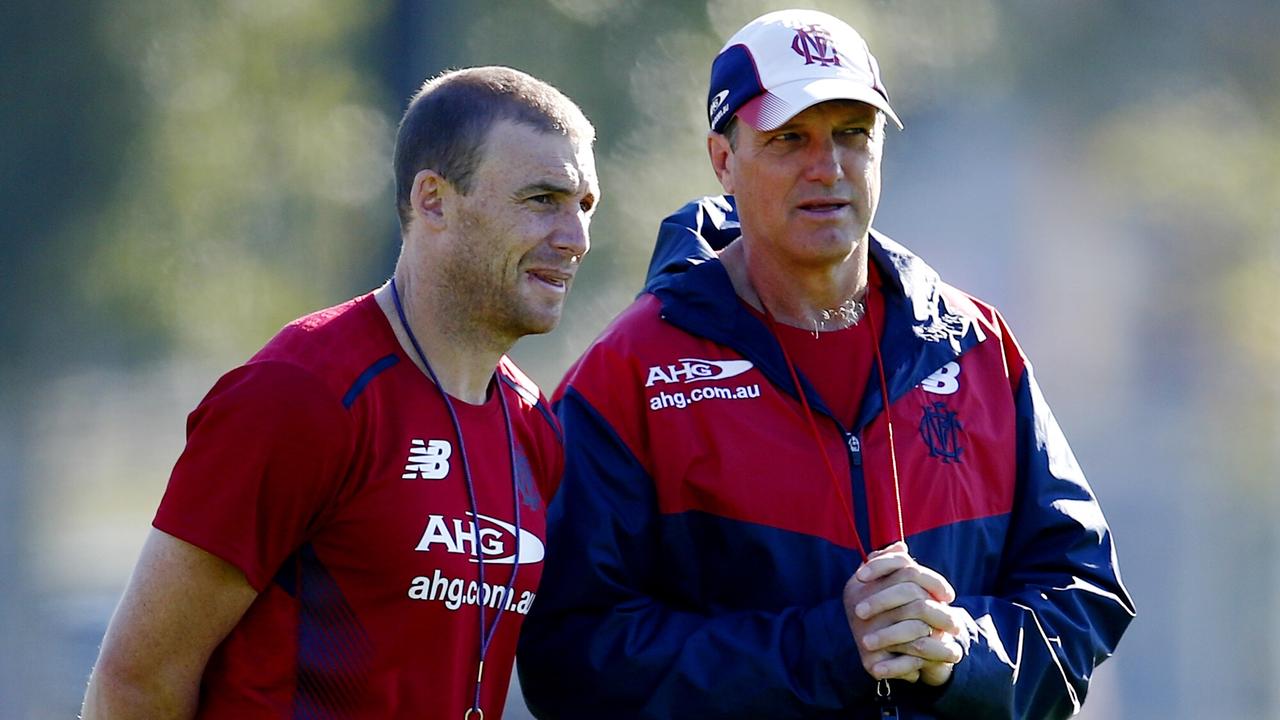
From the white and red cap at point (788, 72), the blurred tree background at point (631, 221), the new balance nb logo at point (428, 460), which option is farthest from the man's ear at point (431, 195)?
the blurred tree background at point (631, 221)

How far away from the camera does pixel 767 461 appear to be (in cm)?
300

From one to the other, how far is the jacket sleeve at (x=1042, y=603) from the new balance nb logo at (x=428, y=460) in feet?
3.25

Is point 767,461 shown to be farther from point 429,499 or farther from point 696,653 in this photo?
point 429,499

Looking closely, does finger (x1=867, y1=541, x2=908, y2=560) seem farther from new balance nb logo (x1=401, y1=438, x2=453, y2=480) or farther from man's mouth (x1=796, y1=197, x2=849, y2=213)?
new balance nb logo (x1=401, y1=438, x2=453, y2=480)

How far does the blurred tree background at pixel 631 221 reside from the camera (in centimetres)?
710

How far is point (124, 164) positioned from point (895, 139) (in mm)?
3629

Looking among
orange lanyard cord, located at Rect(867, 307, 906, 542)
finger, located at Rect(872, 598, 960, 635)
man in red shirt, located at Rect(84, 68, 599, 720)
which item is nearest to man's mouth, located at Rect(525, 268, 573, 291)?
man in red shirt, located at Rect(84, 68, 599, 720)

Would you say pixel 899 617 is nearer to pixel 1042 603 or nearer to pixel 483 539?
pixel 1042 603

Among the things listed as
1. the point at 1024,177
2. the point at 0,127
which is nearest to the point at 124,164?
the point at 0,127

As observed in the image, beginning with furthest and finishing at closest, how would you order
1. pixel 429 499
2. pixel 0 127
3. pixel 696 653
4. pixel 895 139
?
pixel 895 139 → pixel 0 127 → pixel 696 653 → pixel 429 499

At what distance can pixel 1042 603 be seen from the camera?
120 inches

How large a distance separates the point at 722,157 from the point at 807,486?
2.38 feet

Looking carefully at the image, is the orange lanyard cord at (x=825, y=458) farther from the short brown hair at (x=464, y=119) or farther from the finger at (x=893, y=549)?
the short brown hair at (x=464, y=119)

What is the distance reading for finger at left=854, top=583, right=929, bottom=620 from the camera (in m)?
2.79
